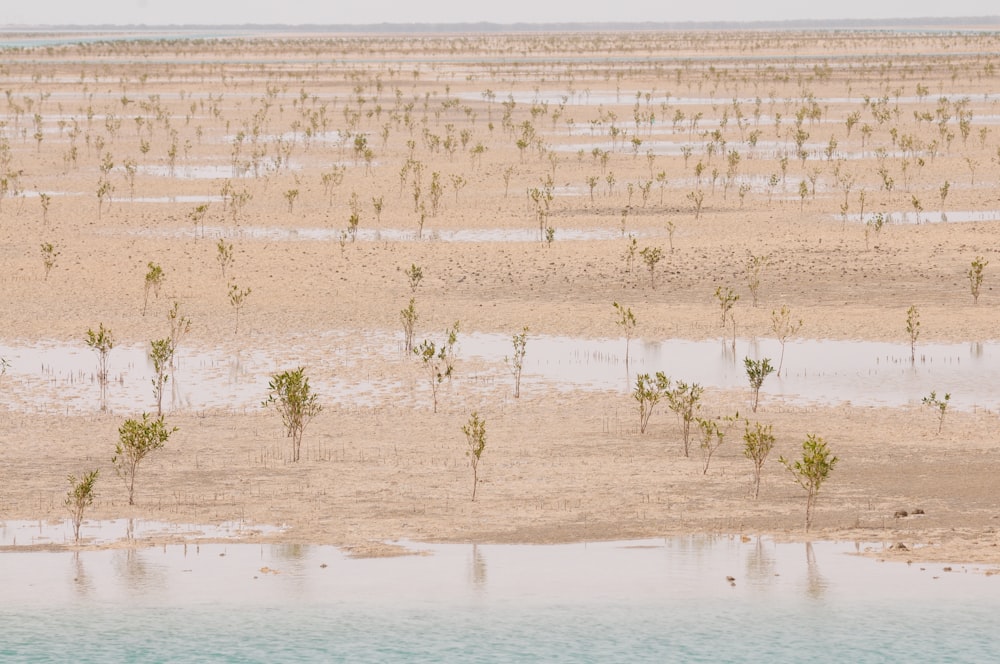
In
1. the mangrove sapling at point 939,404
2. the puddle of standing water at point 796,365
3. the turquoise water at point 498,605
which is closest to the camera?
the turquoise water at point 498,605

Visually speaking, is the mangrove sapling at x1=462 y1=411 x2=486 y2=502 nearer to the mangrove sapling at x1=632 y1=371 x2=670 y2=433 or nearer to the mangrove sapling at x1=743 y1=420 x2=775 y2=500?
the mangrove sapling at x1=632 y1=371 x2=670 y2=433

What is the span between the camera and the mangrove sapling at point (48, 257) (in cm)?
3400

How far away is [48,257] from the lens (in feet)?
116

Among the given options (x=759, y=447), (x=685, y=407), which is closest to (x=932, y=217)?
(x=685, y=407)

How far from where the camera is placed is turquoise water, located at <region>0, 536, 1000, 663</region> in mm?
15406

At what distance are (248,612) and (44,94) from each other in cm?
6865

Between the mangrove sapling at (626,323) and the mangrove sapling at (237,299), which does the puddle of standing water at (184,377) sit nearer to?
the mangrove sapling at (237,299)

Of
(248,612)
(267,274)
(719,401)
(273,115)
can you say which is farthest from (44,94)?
(248,612)

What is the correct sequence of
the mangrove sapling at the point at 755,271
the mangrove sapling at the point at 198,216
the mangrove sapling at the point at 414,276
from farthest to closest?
the mangrove sapling at the point at 198,216 → the mangrove sapling at the point at 414,276 → the mangrove sapling at the point at 755,271

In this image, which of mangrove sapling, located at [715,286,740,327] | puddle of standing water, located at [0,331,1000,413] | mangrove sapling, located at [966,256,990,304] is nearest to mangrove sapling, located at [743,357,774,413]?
puddle of standing water, located at [0,331,1000,413]

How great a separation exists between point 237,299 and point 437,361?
15.8 feet

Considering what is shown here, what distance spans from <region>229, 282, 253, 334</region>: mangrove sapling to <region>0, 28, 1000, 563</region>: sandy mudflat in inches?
8.8

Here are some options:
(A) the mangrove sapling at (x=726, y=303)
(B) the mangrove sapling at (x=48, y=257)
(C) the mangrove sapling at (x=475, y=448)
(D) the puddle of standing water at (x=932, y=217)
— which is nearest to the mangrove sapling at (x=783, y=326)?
(A) the mangrove sapling at (x=726, y=303)

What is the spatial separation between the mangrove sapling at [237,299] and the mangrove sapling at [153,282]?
1401mm
